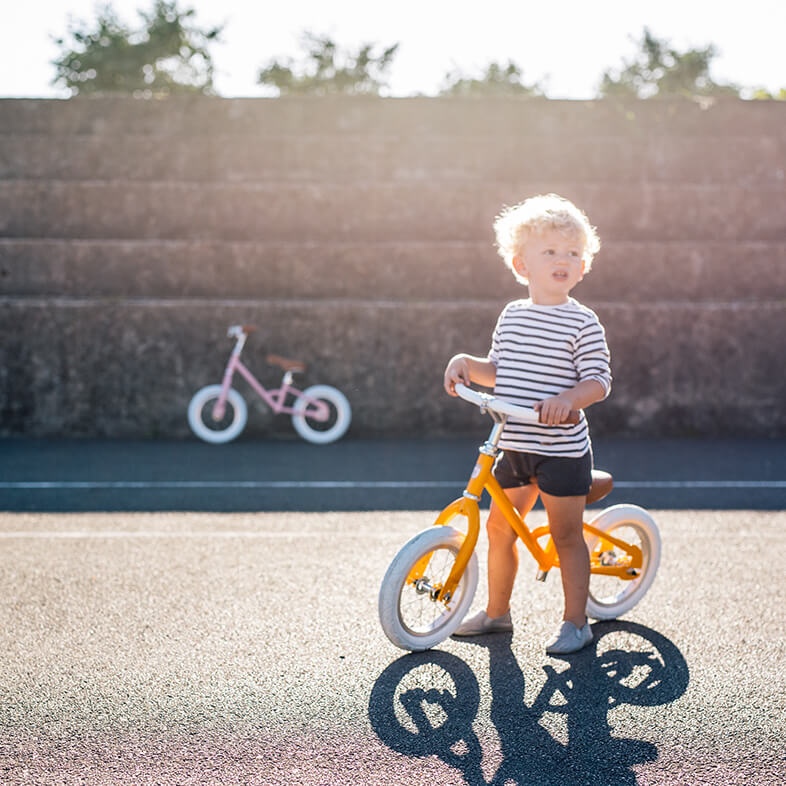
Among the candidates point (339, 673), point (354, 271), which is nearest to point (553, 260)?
point (339, 673)

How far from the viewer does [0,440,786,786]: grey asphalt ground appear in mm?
2865

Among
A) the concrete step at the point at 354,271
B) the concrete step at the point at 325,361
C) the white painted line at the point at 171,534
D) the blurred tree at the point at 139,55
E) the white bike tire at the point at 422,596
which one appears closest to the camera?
the white bike tire at the point at 422,596

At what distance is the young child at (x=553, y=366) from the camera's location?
12.0 feet

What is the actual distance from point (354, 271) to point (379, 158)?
9.87 feet

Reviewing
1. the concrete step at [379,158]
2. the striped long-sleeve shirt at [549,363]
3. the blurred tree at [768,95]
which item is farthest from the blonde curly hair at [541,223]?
the blurred tree at [768,95]

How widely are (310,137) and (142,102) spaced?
2466 millimetres

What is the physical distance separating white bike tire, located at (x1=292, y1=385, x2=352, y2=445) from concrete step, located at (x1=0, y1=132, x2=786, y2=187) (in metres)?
5.18

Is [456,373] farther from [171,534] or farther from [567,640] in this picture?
[171,534]

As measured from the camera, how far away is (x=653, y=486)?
291 inches

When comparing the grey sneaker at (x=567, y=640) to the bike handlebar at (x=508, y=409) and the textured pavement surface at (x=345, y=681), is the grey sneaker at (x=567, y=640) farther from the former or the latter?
the bike handlebar at (x=508, y=409)

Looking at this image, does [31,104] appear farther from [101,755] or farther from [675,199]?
[101,755]

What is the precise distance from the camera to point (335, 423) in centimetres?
1009

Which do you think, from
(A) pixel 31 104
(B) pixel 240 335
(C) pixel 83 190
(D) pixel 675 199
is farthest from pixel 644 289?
(A) pixel 31 104

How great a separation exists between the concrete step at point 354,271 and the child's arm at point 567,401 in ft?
28.4
